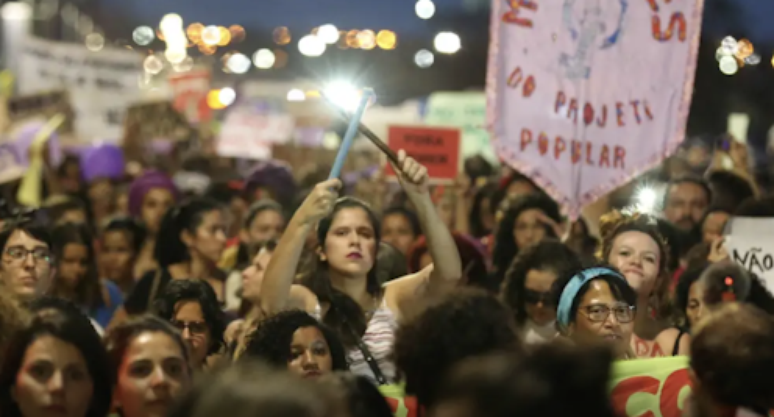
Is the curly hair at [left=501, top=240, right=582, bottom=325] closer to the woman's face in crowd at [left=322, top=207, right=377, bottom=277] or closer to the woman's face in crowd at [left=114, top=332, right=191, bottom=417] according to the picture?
the woman's face in crowd at [left=322, top=207, right=377, bottom=277]

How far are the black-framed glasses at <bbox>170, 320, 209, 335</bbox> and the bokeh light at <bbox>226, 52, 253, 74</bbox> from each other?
73.4m

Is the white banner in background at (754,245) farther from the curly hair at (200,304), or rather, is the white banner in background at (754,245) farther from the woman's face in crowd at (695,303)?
the curly hair at (200,304)

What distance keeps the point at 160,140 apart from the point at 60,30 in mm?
37699

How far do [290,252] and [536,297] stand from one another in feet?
4.00

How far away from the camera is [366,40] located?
56219 millimetres

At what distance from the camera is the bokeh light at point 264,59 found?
7581 centimetres

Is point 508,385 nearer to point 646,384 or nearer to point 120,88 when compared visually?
point 646,384

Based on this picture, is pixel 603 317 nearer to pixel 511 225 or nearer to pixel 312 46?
pixel 511 225

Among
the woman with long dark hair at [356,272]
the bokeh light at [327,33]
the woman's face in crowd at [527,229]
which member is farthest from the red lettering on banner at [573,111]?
the bokeh light at [327,33]

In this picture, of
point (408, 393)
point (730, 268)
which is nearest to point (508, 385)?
point (408, 393)

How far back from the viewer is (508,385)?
289 centimetres

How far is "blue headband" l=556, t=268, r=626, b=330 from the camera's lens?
5859mm

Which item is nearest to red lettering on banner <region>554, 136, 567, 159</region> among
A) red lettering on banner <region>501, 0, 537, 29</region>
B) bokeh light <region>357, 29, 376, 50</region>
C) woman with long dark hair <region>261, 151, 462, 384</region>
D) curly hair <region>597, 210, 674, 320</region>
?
red lettering on banner <region>501, 0, 537, 29</region>

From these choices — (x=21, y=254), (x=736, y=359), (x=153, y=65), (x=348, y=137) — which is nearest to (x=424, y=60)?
(x=153, y=65)
